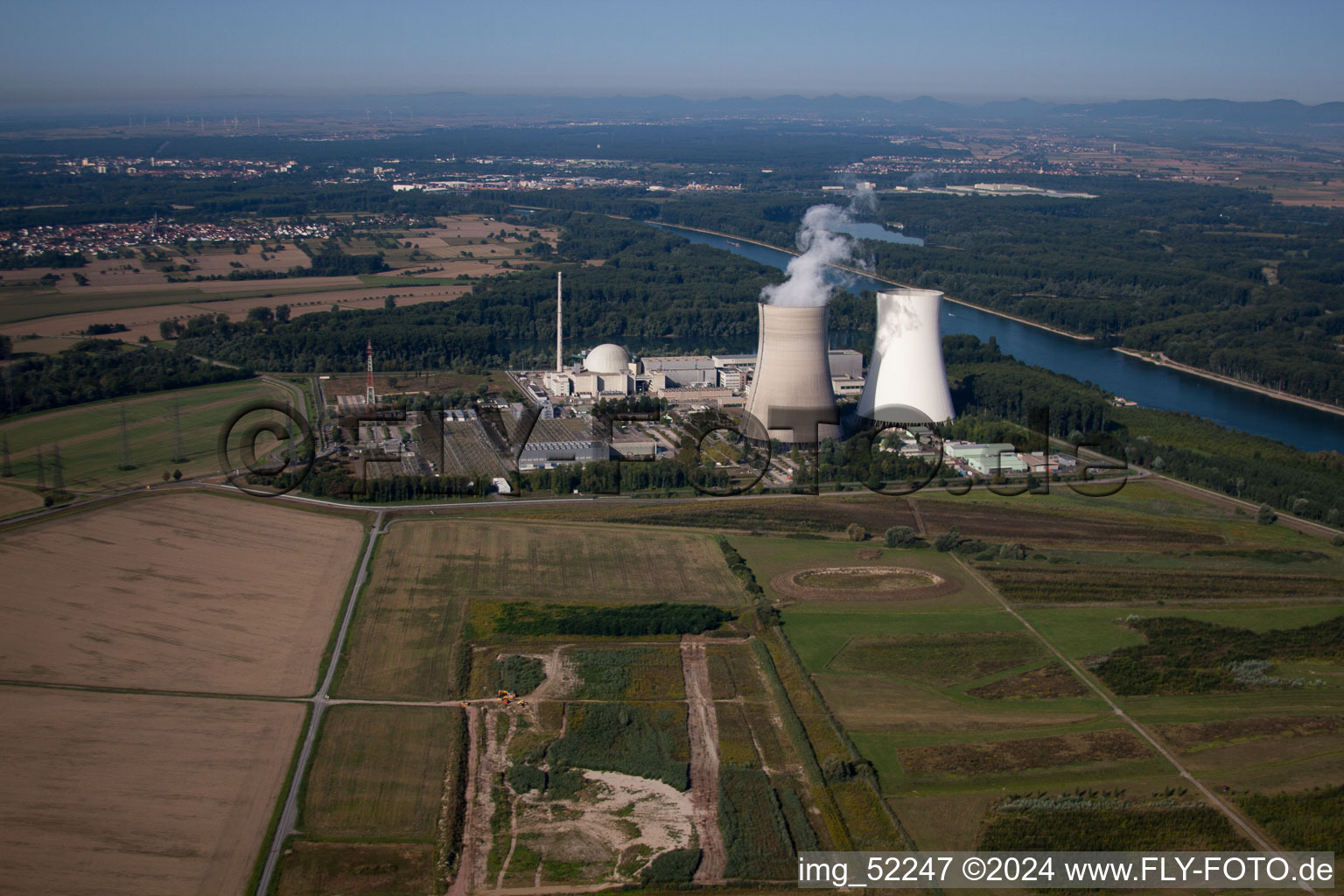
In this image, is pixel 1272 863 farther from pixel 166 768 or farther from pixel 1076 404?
pixel 1076 404

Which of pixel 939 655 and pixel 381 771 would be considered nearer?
pixel 381 771

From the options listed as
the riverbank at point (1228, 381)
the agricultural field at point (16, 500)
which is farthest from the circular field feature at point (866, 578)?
the riverbank at point (1228, 381)

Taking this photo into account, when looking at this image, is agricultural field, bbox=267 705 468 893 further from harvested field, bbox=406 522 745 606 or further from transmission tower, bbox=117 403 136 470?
transmission tower, bbox=117 403 136 470

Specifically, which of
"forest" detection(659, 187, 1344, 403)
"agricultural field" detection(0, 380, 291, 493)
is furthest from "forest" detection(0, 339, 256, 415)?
"forest" detection(659, 187, 1344, 403)

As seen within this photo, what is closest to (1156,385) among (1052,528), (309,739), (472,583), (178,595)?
(1052,528)

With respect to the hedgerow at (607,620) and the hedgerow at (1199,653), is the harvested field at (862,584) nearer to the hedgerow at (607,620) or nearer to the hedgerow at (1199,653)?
the hedgerow at (607,620)

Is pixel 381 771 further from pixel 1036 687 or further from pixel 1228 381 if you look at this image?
pixel 1228 381
